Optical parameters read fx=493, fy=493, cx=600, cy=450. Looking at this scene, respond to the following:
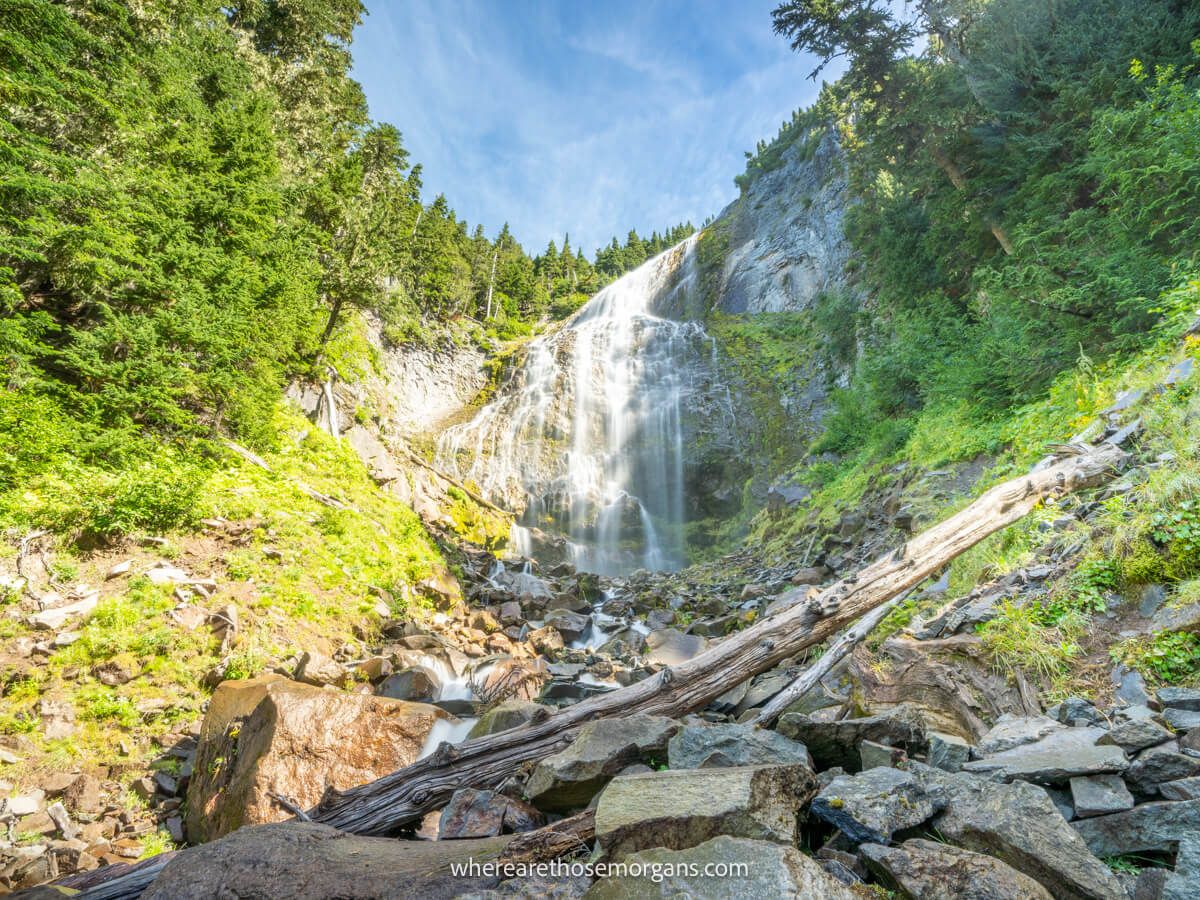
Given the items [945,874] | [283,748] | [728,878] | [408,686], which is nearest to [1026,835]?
[945,874]

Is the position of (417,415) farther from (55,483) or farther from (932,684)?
(932,684)

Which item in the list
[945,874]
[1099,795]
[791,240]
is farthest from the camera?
[791,240]

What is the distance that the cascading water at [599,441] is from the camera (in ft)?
78.5

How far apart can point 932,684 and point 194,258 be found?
12988 millimetres

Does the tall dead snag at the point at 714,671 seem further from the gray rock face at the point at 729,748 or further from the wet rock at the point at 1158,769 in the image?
the wet rock at the point at 1158,769

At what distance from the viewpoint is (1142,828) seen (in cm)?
164

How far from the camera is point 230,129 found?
11383mm

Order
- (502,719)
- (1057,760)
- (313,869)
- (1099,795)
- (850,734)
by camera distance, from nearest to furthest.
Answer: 1. (1099,795)
2. (1057,760)
3. (313,869)
4. (850,734)
5. (502,719)

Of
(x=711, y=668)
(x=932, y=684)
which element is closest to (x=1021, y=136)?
(x=932, y=684)

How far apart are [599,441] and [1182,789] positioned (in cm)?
2521

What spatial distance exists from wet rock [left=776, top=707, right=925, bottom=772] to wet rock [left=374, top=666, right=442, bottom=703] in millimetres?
5349

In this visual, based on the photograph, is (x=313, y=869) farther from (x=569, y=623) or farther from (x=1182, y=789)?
(x=569, y=623)

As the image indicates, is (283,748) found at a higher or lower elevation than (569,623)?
lower

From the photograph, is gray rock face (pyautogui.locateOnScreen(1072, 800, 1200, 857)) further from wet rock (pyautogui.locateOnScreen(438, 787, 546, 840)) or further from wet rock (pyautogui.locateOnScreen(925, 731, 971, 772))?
wet rock (pyautogui.locateOnScreen(438, 787, 546, 840))
